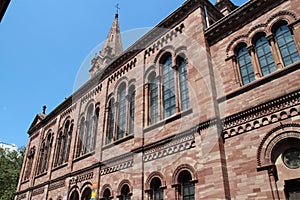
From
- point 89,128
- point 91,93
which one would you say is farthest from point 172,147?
point 91,93

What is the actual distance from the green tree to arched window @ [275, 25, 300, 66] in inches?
1305

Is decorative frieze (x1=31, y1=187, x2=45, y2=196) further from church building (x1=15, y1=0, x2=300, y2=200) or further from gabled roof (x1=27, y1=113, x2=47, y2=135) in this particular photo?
gabled roof (x1=27, y1=113, x2=47, y2=135)

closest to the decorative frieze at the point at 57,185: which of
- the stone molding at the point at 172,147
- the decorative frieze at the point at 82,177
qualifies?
the decorative frieze at the point at 82,177

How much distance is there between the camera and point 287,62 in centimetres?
927

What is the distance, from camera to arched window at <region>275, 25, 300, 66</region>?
9.16 metres

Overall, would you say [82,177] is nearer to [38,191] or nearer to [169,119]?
[38,191]

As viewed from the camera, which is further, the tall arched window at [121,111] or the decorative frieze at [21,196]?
the decorative frieze at [21,196]

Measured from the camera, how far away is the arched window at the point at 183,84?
12102 millimetres

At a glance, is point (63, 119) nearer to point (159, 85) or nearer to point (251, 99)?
point (159, 85)

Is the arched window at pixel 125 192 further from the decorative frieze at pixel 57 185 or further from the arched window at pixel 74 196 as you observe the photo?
the decorative frieze at pixel 57 185

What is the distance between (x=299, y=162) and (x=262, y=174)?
3.70 ft

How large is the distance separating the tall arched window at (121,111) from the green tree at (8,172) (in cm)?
2335

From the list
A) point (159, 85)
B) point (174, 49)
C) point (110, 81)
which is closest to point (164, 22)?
point (174, 49)

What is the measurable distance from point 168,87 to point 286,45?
5.77 meters
